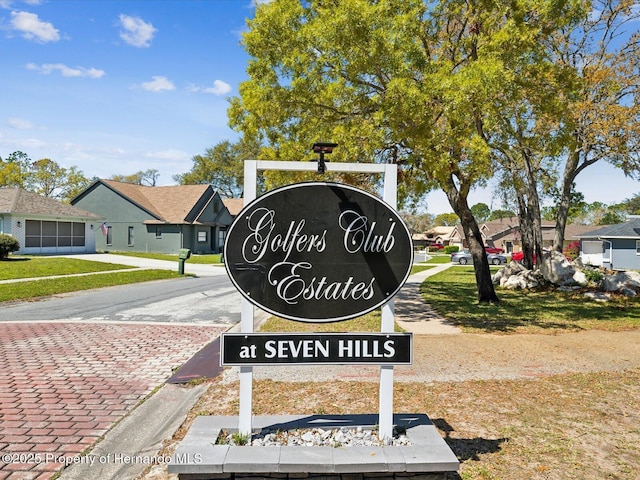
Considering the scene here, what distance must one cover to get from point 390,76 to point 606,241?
30919mm

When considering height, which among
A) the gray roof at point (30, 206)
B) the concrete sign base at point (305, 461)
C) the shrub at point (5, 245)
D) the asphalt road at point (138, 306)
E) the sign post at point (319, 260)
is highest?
the gray roof at point (30, 206)

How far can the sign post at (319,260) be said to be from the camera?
12.1 ft

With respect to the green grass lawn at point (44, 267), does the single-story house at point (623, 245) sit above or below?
above

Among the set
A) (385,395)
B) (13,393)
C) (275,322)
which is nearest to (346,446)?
(385,395)

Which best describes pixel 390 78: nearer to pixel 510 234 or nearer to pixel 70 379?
pixel 70 379

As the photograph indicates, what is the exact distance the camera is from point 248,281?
145 inches

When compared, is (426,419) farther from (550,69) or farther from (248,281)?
(550,69)

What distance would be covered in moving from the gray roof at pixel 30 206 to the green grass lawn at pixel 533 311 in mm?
23541

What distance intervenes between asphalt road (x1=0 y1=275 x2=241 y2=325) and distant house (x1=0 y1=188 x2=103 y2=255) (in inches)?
559

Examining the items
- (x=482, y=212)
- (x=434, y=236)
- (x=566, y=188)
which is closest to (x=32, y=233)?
(x=566, y=188)

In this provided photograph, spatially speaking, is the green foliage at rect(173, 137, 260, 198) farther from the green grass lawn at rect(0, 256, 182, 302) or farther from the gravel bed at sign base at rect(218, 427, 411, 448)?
the gravel bed at sign base at rect(218, 427, 411, 448)

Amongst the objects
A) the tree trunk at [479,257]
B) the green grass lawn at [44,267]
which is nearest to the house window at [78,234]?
the green grass lawn at [44,267]

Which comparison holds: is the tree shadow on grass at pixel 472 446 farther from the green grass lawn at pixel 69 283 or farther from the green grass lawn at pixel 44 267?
the green grass lawn at pixel 44 267

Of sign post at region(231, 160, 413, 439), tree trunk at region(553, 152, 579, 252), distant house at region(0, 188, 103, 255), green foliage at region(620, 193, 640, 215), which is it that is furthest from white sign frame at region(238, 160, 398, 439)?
green foliage at region(620, 193, 640, 215)
